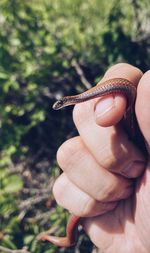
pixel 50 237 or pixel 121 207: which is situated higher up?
pixel 121 207

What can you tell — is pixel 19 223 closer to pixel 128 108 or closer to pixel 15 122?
pixel 15 122

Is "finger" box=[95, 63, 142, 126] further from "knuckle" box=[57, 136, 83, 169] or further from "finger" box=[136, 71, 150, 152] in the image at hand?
"knuckle" box=[57, 136, 83, 169]

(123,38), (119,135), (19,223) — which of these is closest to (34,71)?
(123,38)

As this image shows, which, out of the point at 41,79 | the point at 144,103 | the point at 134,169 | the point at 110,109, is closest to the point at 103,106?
the point at 110,109

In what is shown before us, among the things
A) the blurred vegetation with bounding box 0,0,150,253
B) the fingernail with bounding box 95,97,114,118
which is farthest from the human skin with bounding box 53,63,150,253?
the blurred vegetation with bounding box 0,0,150,253

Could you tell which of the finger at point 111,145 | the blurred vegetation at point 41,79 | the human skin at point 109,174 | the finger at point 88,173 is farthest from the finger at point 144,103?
the blurred vegetation at point 41,79
